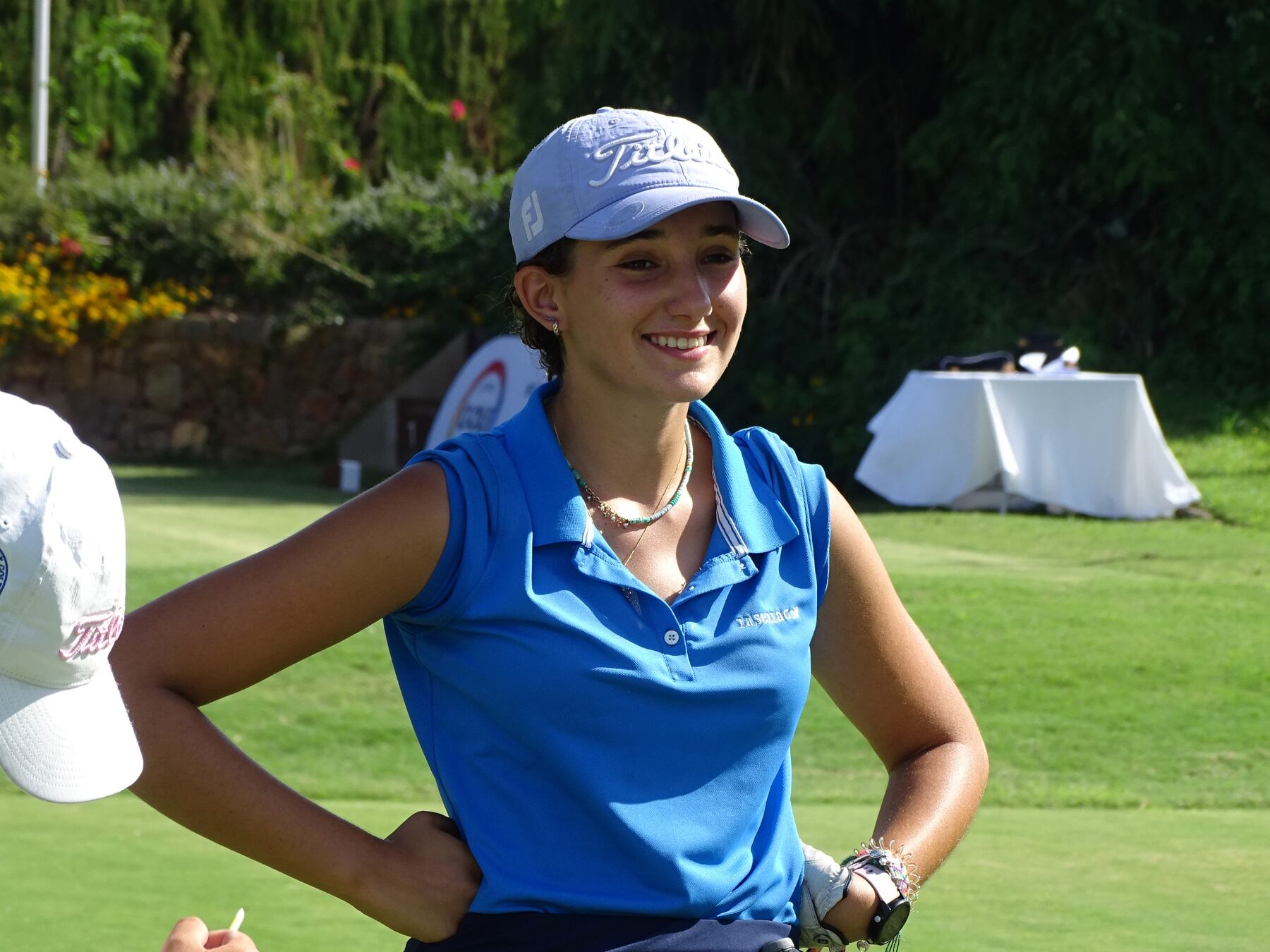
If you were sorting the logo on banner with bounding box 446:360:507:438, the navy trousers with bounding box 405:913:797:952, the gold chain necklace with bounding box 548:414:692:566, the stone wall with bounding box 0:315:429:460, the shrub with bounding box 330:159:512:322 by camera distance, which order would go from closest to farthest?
the navy trousers with bounding box 405:913:797:952, the gold chain necklace with bounding box 548:414:692:566, the logo on banner with bounding box 446:360:507:438, the shrub with bounding box 330:159:512:322, the stone wall with bounding box 0:315:429:460

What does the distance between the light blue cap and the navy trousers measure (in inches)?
30.1

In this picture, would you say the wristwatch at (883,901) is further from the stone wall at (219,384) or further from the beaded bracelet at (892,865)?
the stone wall at (219,384)

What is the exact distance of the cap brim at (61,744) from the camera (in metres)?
1.66

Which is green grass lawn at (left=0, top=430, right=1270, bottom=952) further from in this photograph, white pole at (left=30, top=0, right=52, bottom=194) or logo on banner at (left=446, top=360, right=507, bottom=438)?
white pole at (left=30, top=0, right=52, bottom=194)

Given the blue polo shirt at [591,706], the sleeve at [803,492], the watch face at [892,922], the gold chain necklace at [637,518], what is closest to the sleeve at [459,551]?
the blue polo shirt at [591,706]

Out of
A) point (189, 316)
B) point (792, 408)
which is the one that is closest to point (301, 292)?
point (189, 316)

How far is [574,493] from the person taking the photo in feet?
6.97

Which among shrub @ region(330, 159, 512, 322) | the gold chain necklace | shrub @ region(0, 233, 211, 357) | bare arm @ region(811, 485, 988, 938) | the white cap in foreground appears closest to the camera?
the white cap in foreground

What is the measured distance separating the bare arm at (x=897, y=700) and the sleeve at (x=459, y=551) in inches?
18.7

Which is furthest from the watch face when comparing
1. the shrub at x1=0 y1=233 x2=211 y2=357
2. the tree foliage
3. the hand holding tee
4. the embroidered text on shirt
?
the shrub at x1=0 y1=233 x2=211 y2=357

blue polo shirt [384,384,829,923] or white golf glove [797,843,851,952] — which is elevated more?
blue polo shirt [384,384,829,923]

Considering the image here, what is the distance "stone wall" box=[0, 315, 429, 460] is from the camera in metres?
18.3

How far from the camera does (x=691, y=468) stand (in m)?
2.31

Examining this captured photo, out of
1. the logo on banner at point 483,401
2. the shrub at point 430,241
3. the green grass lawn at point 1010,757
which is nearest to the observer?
the green grass lawn at point 1010,757
